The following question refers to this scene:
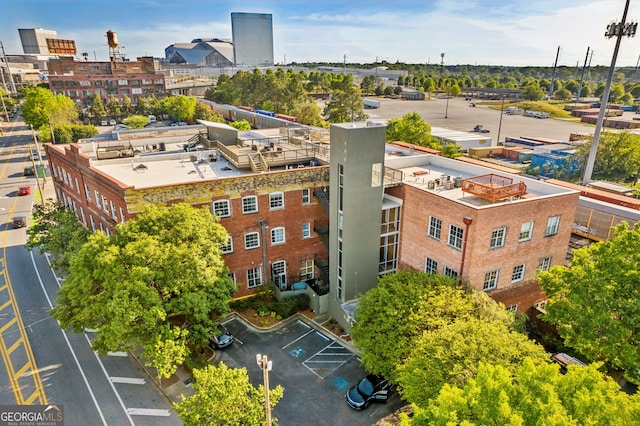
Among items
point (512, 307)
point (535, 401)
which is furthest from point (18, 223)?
point (535, 401)

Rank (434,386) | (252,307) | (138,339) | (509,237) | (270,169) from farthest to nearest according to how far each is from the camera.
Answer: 1. (270,169)
2. (252,307)
3. (509,237)
4. (138,339)
5. (434,386)

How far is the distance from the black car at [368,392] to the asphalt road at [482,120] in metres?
104

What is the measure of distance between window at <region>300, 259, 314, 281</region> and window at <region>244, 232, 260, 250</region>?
17.8 ft

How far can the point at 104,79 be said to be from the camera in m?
138

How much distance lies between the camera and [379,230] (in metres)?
33.7

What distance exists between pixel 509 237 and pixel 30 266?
49.6m

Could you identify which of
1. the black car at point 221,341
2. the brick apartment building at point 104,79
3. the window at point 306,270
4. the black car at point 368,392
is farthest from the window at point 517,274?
the brick apartment building at point 104,79

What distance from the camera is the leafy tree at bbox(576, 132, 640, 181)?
71.1 metres

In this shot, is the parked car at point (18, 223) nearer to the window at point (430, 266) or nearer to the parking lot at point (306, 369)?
the parking lot at point (306, 369)

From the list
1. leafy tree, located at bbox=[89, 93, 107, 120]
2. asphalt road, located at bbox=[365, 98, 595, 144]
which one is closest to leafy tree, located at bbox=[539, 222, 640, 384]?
asphalt road, located at bbox=[365, 98, 595, 144]

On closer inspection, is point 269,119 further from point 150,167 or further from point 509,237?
point 509,237

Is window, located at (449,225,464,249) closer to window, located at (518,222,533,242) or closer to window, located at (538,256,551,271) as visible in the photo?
window, located at (518,222,533,242)

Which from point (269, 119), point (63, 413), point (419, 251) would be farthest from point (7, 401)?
point (269, 119)

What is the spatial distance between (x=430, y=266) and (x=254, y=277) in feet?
53.2
